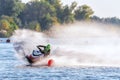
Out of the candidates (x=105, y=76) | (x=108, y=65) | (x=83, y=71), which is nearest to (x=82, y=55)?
(x=108, y=65)

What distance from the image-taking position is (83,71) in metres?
55.6

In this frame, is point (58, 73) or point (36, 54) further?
point (36, 54)

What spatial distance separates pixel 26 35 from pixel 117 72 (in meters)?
15.8

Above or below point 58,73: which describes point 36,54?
A: above

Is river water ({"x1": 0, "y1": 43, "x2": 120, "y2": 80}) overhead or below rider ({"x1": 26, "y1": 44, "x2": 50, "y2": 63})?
below

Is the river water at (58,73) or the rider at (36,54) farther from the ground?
the rider at (36,54)

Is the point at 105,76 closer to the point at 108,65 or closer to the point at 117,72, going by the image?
the point at 117,72

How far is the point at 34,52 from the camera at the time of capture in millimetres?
61750

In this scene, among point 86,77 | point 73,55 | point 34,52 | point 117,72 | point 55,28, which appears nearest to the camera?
point 86,77

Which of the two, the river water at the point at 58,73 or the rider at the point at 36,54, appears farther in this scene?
the rider at the point at 36,54

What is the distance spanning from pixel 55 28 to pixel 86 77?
5746 inches

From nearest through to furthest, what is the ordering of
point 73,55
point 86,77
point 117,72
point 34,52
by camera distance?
point 86,77
point 117,72
point 34,52
point 73,55

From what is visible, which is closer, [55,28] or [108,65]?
[108,65]

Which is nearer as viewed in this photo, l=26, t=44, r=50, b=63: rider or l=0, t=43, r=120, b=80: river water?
l=0, t=43, r=120, b=80: river water
